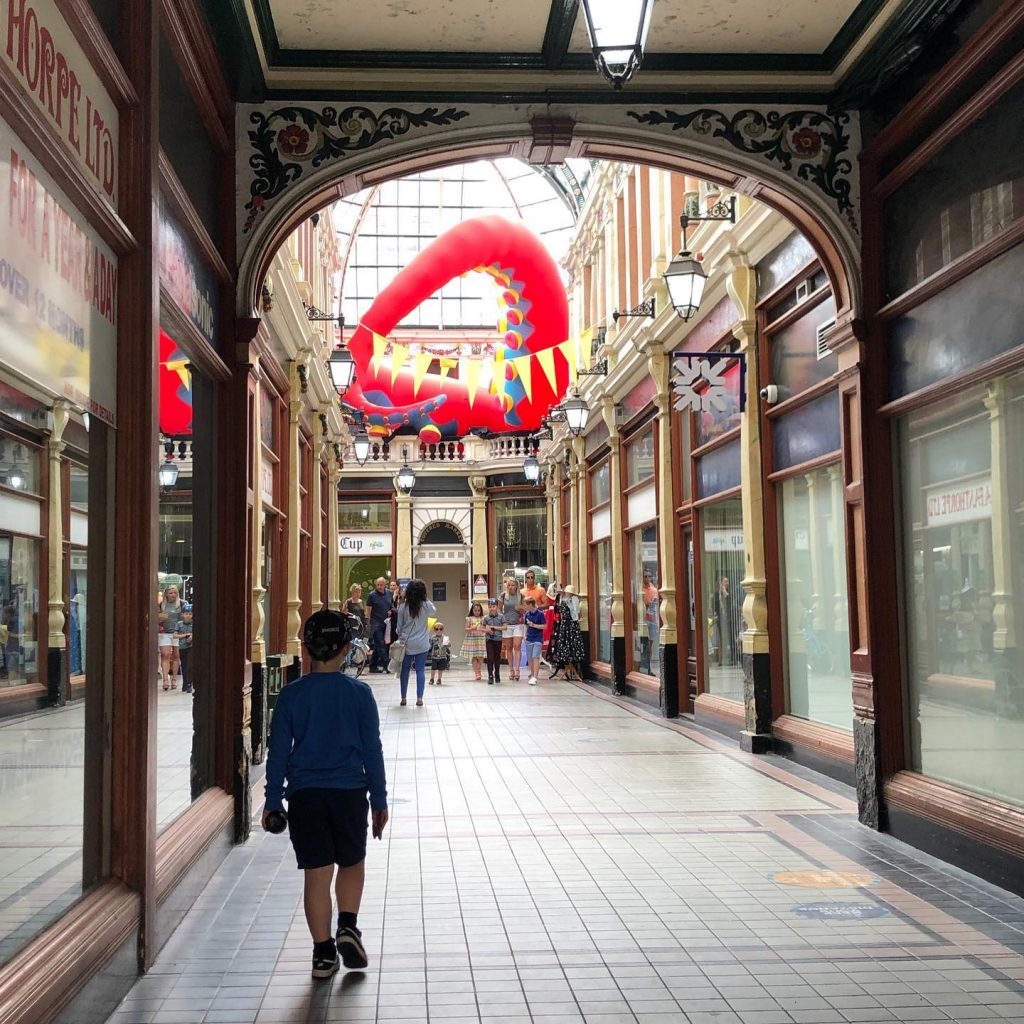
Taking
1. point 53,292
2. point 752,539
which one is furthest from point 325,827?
point 752,539

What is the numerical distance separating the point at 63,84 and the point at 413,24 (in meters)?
3.22

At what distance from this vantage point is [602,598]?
1958 centimetres

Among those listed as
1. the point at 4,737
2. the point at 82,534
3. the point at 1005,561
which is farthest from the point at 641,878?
the point at 4,737

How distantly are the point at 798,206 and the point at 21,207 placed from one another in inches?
203

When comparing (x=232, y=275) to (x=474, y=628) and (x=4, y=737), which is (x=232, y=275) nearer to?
(x=4, y=737)

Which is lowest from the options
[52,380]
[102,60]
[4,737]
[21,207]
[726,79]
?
[4,737]

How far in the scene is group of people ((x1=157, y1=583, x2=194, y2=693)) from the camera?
17.8 ft

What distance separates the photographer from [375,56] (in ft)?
22.5

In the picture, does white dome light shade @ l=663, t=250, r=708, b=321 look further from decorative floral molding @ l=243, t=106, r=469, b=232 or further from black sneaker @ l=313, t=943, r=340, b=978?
black sneaker @ l=313, t=943, r=340, b=978

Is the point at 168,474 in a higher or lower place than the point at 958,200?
lower

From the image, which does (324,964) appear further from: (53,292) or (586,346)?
(586,346)

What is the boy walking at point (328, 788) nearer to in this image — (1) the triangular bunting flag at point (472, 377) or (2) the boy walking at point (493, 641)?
(2) the boy walking at point (493, 641)

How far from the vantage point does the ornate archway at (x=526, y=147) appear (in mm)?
6965

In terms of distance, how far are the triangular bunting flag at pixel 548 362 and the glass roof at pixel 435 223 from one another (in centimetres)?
1541
